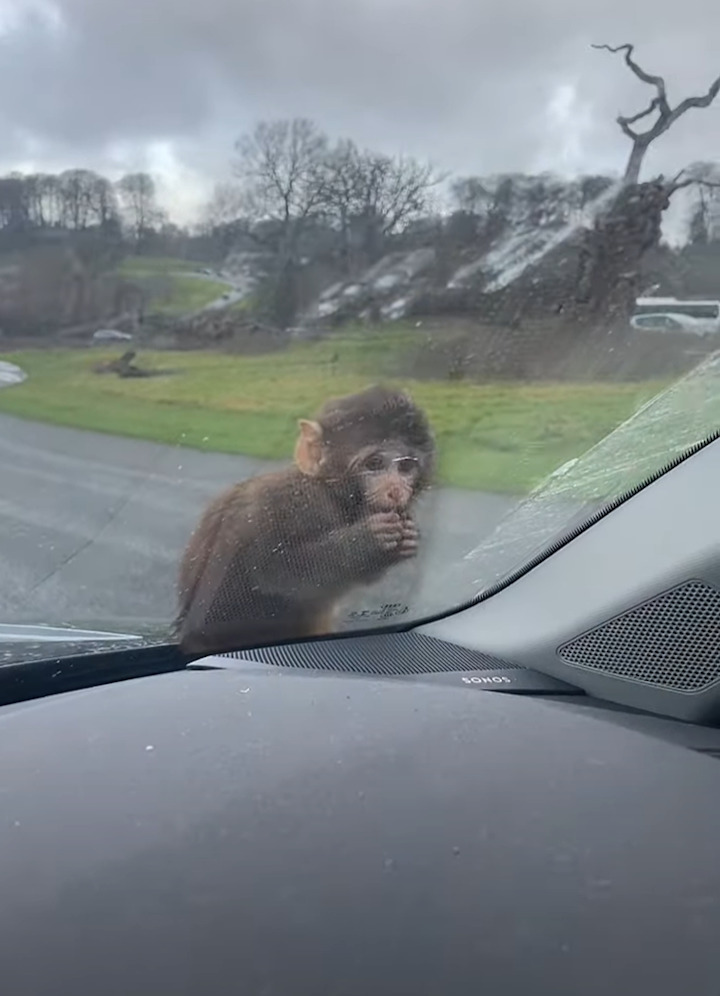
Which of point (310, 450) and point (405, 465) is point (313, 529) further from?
point (405, 465)

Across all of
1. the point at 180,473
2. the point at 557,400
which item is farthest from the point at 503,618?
the point at 180,473

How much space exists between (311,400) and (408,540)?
23.7 inches

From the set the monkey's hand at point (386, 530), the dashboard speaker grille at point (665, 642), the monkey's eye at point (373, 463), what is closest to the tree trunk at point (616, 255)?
the monkey's eye at point (373, 463)

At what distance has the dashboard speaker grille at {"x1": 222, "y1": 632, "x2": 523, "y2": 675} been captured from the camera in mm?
3820

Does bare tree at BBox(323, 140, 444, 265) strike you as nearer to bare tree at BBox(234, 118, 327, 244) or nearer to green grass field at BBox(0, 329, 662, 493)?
bare tree at BBox(234, 118, 327, 244)

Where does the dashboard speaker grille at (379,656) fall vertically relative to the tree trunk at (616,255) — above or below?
below

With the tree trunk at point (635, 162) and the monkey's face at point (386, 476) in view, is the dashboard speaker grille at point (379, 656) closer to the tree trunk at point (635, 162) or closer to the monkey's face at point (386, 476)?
the monkey's face at point (386, 476)

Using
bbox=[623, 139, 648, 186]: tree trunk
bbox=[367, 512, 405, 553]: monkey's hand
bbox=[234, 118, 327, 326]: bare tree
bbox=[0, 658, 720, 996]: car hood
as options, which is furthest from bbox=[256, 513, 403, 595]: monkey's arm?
bbox=[623, 139, 648, 186]: tree trunk

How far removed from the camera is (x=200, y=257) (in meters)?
4.12

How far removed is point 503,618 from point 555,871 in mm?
1482

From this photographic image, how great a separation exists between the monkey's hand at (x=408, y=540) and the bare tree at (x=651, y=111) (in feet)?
4.52

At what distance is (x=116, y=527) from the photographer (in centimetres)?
457

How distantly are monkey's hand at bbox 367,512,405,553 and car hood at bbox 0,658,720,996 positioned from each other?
2.37ft

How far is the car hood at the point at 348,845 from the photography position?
2.26 meters
